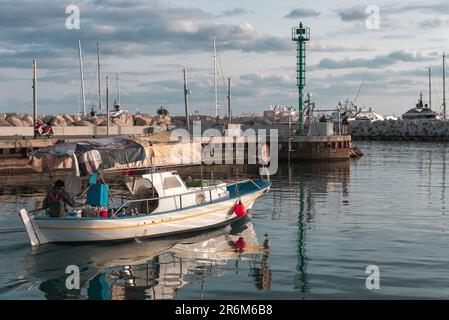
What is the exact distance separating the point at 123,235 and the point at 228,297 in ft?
23.5

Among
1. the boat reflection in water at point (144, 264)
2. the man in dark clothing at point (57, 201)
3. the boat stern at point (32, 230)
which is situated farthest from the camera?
the man in dark clothing at point (57, 201)

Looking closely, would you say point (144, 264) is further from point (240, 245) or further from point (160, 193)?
point (160, 193)

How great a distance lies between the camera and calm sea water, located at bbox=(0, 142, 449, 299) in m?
16.0

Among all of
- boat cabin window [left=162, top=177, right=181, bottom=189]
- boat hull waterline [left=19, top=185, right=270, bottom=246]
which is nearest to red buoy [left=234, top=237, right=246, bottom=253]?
boat hull waterline [left=19, top=185, right=270, bottom=246]

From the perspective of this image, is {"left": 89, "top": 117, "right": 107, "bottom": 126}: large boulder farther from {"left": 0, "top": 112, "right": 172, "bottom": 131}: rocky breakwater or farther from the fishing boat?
the fishing boat

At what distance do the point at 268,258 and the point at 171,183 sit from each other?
5.84 metres

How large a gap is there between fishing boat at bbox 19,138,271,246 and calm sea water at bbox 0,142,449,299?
45cm

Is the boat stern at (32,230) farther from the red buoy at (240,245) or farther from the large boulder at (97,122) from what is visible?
the large boulder at (97,122)

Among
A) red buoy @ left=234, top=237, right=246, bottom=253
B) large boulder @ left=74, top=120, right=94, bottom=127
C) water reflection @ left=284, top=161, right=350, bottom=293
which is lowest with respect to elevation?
red buoy @ left=234, top=237, right=246, bottom=253

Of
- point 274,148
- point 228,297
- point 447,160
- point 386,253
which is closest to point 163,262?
point 228,297

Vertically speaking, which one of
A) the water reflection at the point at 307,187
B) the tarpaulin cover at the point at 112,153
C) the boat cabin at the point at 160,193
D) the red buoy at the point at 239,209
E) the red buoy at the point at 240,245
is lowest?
the red buoy at the point at 240,245

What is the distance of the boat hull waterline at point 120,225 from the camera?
20484 millimetres

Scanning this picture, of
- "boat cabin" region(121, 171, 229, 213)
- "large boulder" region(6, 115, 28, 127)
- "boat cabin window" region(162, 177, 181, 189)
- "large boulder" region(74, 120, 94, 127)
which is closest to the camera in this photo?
"boat cabin" region(121, 171, 229, 213)

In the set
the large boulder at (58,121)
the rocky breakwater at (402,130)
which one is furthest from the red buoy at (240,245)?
the rocky breakwater at (402,130)
